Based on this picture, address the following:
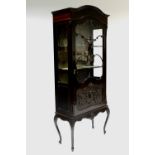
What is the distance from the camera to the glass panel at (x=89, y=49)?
2268 mm

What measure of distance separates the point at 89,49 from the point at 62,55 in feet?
1.11

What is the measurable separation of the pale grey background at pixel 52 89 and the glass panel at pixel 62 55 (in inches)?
3.2

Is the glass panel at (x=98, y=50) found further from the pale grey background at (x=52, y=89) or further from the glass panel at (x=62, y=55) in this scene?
the glass panel at (x=62, y=55)

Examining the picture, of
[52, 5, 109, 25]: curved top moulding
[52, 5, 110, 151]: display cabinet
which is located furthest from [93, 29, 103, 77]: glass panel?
[52, 5, 109, 25]: curved top moulding

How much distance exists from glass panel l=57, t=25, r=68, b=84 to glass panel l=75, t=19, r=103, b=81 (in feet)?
0.42

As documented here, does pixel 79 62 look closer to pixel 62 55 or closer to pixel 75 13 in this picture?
pixel 62 55

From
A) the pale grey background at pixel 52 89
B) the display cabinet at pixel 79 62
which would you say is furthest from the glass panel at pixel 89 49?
the pale grey background at pixel 52 89

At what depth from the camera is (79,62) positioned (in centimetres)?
230

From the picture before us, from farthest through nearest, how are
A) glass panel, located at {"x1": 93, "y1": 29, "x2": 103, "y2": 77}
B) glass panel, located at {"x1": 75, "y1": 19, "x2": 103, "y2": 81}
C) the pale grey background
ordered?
glass panel, located at {"x1": 93, "y1": 29, "x2": 103, "y2": 77}
glass panel, located at {"x1": 75, "y1": 19, "x2": 103, "y2": 81}
the pale grey background

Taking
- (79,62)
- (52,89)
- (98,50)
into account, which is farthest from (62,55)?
(98,50)

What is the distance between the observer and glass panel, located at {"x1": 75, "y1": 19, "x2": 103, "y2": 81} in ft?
7.44

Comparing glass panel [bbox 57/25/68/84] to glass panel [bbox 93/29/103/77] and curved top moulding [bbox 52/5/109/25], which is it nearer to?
curved top moulding [bbox 52/5/109/25]
